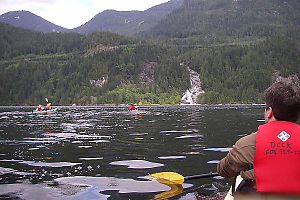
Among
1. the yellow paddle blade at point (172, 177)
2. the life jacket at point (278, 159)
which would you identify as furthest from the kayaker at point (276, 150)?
the yellow paddle blade at point (172, 177)

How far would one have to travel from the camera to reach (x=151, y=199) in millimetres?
8508

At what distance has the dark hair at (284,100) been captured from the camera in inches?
186

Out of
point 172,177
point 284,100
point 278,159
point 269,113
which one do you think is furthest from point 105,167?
point 284,100

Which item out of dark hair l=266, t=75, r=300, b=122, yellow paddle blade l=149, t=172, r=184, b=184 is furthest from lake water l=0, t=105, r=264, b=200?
dark hair l=266, t=75, r=300, b=122

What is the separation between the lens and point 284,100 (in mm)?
4746

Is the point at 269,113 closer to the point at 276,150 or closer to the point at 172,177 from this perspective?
the point at 276,150

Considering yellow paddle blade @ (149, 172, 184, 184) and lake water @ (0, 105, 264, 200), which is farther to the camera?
yellow paddle blade @ (149, 172, 184, 184)

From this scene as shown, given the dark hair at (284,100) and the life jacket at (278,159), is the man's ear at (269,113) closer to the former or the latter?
the dark hair at (284,100)

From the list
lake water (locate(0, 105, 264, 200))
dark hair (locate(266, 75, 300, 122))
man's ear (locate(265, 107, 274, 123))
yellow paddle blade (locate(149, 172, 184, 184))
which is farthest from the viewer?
yellow paddle blade (locate(149, 172, 184, 184))

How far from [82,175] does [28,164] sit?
10.4 ft

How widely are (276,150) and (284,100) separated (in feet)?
2.47

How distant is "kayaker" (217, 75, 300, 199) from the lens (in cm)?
459

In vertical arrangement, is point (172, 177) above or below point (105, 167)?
above

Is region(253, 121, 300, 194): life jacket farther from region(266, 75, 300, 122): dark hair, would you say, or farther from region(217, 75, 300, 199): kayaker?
region(266, 75, 300, 122): dark hair
